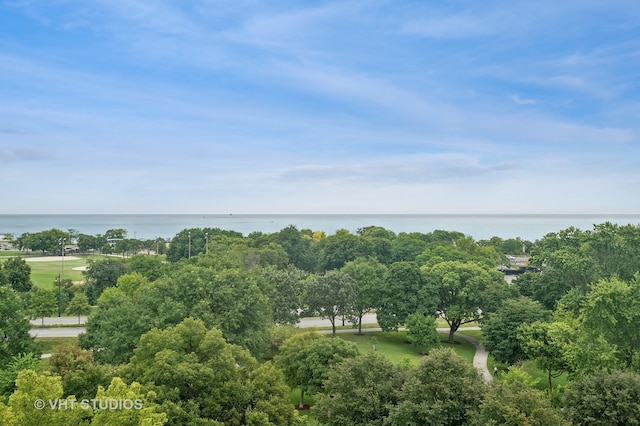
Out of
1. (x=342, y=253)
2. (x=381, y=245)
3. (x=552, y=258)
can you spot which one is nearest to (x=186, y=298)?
(x=552, y=258)

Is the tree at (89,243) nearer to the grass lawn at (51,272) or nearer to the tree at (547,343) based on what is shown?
the grass lawn at (51,272)

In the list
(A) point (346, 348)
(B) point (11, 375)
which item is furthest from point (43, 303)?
(A) point (346, 348)

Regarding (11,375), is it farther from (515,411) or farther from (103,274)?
(103,274)

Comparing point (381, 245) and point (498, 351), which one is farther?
point (381, 245)

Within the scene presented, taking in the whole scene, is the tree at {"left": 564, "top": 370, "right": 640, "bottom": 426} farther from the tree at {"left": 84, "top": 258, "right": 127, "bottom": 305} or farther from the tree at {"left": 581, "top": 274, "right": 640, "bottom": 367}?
the tree at {"left": 84, "top": 258, "right": 127, "bottom": 305}

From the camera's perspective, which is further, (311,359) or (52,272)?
(52,272)

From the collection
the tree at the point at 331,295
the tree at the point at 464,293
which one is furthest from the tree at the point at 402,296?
the tree at the point at 331,295

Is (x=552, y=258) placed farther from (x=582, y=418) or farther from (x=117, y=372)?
(x=117, y=372)
